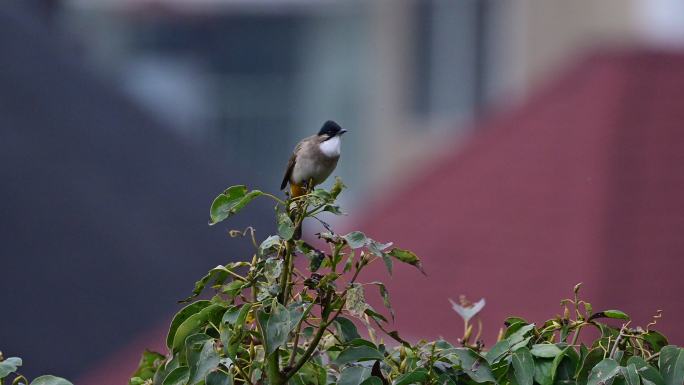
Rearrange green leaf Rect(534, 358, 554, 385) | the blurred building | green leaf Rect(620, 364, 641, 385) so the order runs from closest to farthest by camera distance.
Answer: green leaf Rect(620, 364, 641, 385)
green leaf Rect(534, 358, 554, 385)
the blurred building

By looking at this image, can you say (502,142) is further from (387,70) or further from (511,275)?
(387,70)

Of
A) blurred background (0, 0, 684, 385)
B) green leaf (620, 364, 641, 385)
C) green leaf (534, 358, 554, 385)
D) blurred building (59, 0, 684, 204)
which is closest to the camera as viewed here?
green leaf (620, 364, 641, 385)

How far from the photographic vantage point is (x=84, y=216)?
1023 centimetres

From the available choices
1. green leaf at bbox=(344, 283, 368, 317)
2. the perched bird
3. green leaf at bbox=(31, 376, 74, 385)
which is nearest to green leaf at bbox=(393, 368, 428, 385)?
green leaf at bbox=(344, 283, 368, 317)

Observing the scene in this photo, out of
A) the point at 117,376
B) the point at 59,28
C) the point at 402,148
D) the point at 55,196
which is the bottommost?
the point at 402,148

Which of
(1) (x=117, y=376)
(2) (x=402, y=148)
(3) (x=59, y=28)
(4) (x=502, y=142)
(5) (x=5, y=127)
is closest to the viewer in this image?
(1) (x=117, y=376)

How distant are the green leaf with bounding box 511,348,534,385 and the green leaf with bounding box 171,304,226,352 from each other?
1.66 ft

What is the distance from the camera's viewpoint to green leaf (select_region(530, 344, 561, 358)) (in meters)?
2.12

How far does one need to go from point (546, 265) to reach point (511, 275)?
1.07 ft

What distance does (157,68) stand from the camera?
92.2 ft

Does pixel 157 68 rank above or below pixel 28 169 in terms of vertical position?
below

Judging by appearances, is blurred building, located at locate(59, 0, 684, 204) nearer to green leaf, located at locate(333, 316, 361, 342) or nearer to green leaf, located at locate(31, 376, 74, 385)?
green leaf, located at locate(333, 316, 361, 342)

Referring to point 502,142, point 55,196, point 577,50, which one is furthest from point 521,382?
point 577,50

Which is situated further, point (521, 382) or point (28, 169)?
point (28, 169)
